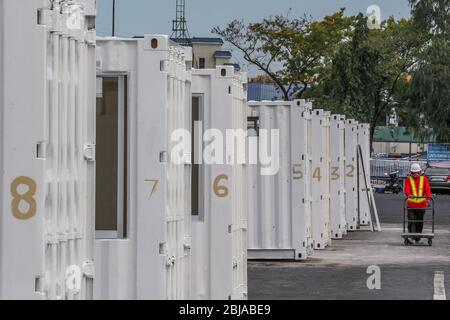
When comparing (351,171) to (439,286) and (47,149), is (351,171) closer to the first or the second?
(439,286)

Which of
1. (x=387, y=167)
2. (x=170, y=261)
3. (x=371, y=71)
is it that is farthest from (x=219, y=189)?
(x=387, y=167)

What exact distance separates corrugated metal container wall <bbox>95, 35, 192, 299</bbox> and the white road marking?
700 cm

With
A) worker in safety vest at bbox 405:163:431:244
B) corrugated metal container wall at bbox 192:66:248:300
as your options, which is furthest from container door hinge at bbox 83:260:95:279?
worker in safety vest at bbox 405:163:431:244

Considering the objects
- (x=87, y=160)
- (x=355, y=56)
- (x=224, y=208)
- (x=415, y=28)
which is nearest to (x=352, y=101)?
(x=355, y=56)

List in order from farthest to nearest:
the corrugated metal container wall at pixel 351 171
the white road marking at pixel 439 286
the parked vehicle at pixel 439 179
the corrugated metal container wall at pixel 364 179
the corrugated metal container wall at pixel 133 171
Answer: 1. the parked vehicle at pixel 439 179
2. the corrugated metal container wall at pixel 364 179
3. the corrugated metal container wall at pixel 351 171
4. the white road marking at pixel 439 286
5. the corrugated metal container wall at pixel 133 171

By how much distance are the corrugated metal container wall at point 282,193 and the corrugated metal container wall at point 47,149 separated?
1319cm

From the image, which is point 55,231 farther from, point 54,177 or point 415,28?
point 415,28

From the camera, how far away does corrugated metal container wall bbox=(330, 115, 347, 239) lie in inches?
1182

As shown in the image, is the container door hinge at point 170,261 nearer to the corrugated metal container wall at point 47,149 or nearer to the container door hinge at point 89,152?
the corrugated metal container wall at point 47,149

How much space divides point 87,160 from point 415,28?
7377 cm

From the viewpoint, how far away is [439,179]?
67.1m

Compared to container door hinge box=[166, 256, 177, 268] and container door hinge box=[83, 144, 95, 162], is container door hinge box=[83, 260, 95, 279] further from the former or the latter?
container door hinge box=[166, 256, 177, 268]

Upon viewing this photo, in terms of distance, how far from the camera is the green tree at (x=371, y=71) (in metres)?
71.6

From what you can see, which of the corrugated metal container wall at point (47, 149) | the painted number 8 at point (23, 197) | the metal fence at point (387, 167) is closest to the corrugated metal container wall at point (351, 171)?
the corrugated metal container wall at point (47, 149)
